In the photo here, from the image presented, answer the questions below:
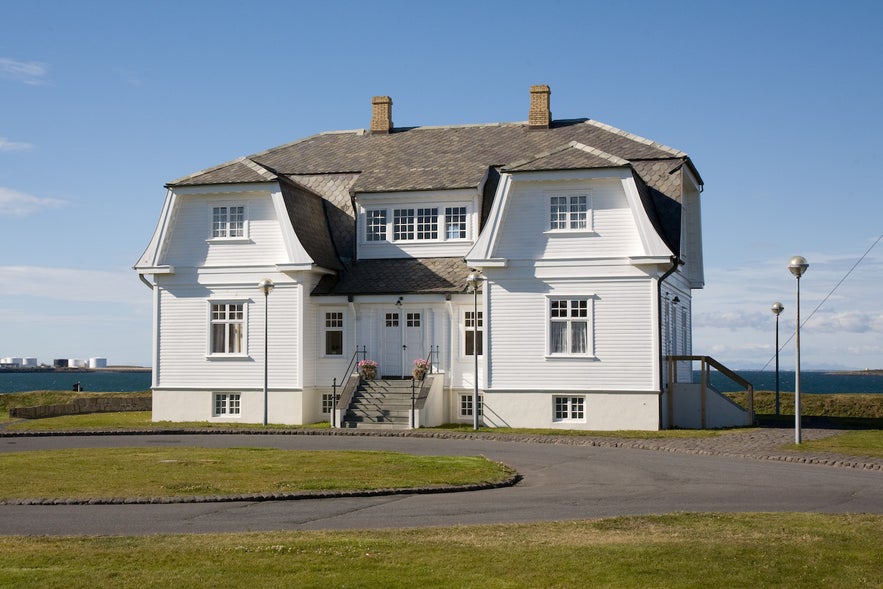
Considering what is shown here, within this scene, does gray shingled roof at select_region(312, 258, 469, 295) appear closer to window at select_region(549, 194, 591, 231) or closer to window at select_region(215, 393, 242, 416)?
window at select_region(549, 194, 591, 231)

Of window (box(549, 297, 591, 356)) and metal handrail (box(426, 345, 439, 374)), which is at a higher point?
window (box(549, 297, 591, 356))

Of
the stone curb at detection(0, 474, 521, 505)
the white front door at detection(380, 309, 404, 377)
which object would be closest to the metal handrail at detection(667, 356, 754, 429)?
the white front door at detection(380, 309, 404, 377)

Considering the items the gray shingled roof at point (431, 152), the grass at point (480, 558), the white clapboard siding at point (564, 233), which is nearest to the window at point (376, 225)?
the gray shingled roof at point (431, 152)

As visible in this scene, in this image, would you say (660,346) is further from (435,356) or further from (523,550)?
(523,550)

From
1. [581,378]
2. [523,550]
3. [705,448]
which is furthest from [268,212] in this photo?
[523,550]

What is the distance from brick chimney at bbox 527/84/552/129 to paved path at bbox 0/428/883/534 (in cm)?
1606

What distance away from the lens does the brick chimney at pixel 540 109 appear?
38.9 metres

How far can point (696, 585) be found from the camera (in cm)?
984

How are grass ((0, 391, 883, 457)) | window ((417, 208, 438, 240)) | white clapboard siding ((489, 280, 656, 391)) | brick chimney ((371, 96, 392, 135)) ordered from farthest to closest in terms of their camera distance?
1. brick chimney ((371, 96, 392, 135))
2. window ((417, 208, 438, 240))
3. white clapboard siding ((489, 280, 656, 391))
4. grass ((0, 391, 883, 457))

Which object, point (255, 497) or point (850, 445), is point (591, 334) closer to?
point (850, 445)

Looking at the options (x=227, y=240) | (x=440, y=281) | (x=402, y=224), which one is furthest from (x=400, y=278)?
(x=227, y=240)

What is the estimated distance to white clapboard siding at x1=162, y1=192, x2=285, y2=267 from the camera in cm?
3400

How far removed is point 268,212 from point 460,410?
28.3ft

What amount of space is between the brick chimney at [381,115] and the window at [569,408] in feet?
46.1
